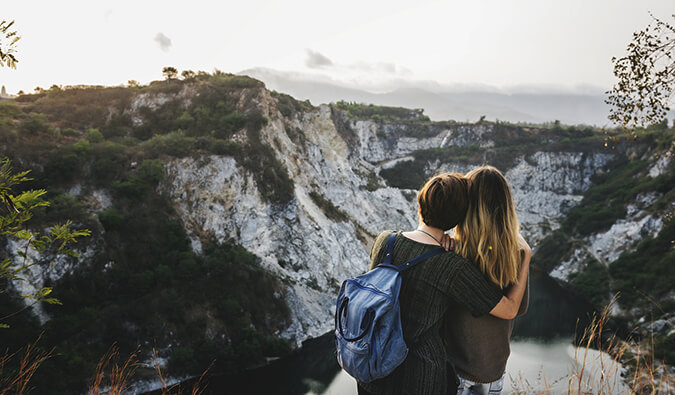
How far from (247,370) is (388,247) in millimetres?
19655

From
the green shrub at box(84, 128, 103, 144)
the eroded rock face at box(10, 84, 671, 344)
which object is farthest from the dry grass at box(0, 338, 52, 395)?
the green shrub at box(84, 128, 103, 144)

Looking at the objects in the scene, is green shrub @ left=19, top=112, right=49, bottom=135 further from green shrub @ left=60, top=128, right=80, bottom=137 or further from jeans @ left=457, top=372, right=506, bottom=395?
jeans @ left=457, top=372, right=506, bottom=395

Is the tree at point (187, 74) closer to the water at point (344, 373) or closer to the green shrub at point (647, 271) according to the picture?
the water at point (344, 373)

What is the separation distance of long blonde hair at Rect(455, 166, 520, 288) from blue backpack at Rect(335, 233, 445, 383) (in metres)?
0.19

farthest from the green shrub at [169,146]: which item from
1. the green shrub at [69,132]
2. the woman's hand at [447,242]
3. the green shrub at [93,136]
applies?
the woman's hand at [447,242]

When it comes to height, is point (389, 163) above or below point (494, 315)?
below

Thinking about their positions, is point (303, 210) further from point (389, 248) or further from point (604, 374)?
point (389, 248)

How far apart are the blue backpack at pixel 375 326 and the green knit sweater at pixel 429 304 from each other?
71 millimetres

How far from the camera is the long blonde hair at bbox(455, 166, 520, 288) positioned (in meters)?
2.10

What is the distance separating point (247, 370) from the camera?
19406 millimetres

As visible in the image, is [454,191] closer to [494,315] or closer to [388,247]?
[388,247]

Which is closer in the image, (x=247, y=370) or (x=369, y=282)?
(x=369, y=282)

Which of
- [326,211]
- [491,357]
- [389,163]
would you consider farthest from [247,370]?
[389,163]

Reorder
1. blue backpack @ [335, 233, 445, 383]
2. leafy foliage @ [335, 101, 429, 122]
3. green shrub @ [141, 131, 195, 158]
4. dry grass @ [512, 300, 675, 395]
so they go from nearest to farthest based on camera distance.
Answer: blue backpack @ [335, 233, 445, 383] < dry grass @ [512, 300, 675, 395] < green shrub @ [141, 131, 195, 158] < leafy foliage @ [335, 101, 429, 122]
